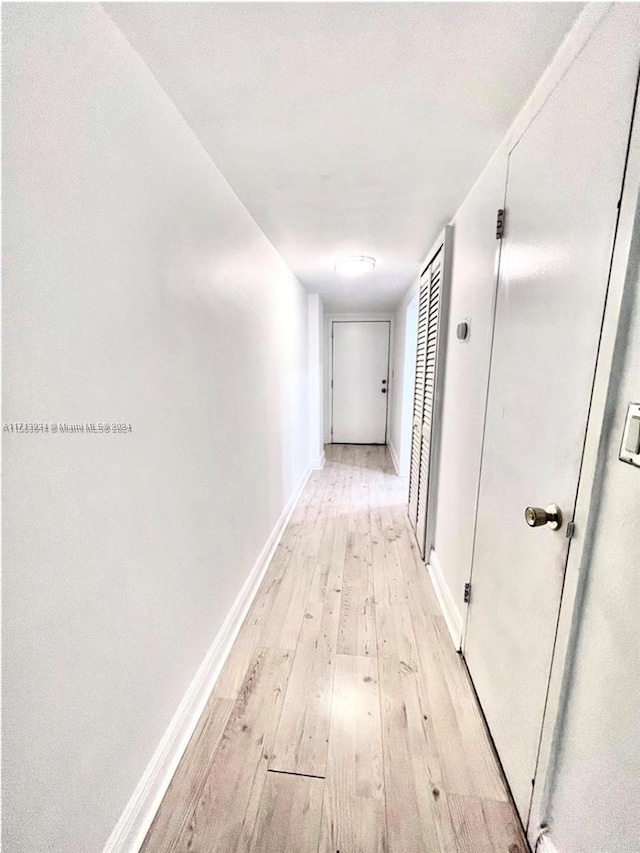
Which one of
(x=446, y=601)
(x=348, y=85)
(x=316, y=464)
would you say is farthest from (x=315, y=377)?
(x=348, y=85)

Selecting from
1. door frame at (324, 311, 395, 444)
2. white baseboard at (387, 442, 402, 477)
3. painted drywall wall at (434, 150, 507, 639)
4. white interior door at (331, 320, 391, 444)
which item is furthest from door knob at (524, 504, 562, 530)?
Answer: white interior door at (331, 320, 391, 444)

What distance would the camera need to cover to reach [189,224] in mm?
1172

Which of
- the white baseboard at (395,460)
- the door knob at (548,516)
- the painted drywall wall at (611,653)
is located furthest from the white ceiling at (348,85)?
the white baseboard at (395,460)

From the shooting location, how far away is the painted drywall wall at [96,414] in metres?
0.61

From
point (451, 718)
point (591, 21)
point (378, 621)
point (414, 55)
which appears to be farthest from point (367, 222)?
point (451, 718)

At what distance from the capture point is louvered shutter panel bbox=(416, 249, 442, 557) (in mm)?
2078

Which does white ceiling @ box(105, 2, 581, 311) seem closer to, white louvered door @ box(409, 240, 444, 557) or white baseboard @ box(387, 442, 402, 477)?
white louvered door @ box(409, 240, 444, 557)

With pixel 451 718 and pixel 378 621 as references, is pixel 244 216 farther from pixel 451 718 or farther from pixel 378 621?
pixel 451 718

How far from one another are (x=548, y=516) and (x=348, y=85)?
133 centimetres

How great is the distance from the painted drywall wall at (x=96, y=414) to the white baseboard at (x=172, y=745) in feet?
0.13

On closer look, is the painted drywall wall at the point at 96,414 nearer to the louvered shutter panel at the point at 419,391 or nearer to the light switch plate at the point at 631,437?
the light switch plate at the point at 631,437

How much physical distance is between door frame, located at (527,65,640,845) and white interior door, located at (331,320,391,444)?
186 inches

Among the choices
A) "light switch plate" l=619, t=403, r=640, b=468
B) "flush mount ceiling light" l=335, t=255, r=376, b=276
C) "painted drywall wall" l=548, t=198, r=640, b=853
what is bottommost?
"painted drywall wall" l=548, t=198, r=640, b=853

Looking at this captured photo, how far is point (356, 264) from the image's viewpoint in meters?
2.56
